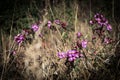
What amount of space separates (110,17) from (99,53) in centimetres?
158

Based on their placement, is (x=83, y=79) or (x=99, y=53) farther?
(x=99, y=53)

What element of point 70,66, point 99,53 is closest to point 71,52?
point 70,66

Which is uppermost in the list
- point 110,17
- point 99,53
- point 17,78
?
point 110,17

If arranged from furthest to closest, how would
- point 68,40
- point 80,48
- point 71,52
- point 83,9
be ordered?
point 83,9
point 68,40
point 80,48
point 71,52

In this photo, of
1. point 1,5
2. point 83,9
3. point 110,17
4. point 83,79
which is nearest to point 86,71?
point 83,79

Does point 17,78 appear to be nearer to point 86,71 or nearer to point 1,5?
point 86,71

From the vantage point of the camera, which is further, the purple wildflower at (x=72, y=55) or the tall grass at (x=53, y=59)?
the tall grass at (x=53, y=59)

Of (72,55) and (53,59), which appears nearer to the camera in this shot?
(72,55)

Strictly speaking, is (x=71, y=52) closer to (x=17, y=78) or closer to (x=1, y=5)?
(x=17, y=78)

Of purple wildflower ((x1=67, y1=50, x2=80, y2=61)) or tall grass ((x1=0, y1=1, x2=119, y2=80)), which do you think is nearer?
purple wildflower ((x1=67, y1=50, x2=80, y2=61))

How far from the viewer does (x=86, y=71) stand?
2746mm

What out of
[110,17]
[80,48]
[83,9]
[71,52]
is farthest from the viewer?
[83,9]

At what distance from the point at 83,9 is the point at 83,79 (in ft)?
7.25

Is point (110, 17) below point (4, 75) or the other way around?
the other way around
